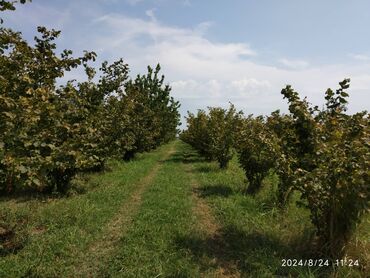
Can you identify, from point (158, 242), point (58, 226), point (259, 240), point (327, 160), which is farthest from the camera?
point (58, 226)

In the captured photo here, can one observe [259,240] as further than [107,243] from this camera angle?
Yes

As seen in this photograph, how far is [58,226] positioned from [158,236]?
6.35 ft

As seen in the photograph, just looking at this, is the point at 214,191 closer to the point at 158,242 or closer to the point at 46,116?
the point at 158,242

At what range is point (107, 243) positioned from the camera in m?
6.05

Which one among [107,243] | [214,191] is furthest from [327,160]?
[214,191]

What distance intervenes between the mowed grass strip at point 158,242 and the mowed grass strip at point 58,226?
23.6 inches

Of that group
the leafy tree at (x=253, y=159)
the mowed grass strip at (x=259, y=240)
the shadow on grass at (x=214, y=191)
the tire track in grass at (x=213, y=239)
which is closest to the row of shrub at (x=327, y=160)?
the mowed grass strip at (x=259, y=240)

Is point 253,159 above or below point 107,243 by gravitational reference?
above

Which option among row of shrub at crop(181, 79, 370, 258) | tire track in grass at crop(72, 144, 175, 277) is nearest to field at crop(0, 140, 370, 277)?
tire track in grass at crop(72, 144, 175, 277)

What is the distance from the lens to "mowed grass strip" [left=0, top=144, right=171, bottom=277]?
199 inches

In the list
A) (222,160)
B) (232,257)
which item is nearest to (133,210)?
(232,257)

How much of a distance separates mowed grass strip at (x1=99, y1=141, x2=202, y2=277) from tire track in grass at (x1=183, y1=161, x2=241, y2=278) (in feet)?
0.57

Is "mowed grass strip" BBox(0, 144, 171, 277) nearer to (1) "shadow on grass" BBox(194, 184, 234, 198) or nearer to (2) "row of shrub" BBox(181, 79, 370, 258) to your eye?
(1) "shadow on grass" BBox(194, 184, 234, 198)

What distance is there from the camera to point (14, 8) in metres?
4.39
